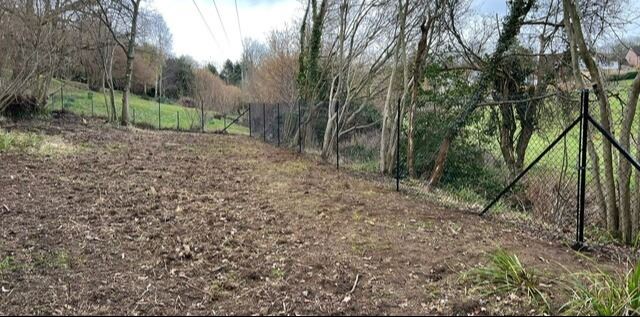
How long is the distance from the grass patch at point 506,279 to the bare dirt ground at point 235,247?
9cm

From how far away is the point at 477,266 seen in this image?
2629 millimetres

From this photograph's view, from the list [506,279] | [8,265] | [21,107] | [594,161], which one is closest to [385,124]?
[594,161]

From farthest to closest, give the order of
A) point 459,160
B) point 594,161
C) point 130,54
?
point 130,54 < point 459,160 < point 594,161

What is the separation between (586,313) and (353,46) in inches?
350

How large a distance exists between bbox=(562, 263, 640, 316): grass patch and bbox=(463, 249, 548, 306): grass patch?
147mm

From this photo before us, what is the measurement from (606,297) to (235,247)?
2.33m

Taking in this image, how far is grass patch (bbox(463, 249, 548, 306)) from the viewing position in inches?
86.4

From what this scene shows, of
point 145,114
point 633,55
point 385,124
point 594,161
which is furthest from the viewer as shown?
point 145,114

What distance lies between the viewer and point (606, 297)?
206cm

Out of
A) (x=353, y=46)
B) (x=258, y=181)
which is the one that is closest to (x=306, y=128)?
(x=353, y=46)

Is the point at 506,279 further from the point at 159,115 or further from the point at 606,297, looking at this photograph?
the point at 159,115

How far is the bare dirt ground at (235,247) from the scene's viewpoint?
2.25m

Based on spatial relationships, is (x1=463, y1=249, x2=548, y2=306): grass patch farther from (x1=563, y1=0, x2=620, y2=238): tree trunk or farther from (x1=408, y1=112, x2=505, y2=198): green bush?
(x1=408, y1=112, x2=505, y2=198): green bush

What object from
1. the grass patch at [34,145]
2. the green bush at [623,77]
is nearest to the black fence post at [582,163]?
the green bush at [623,77]
